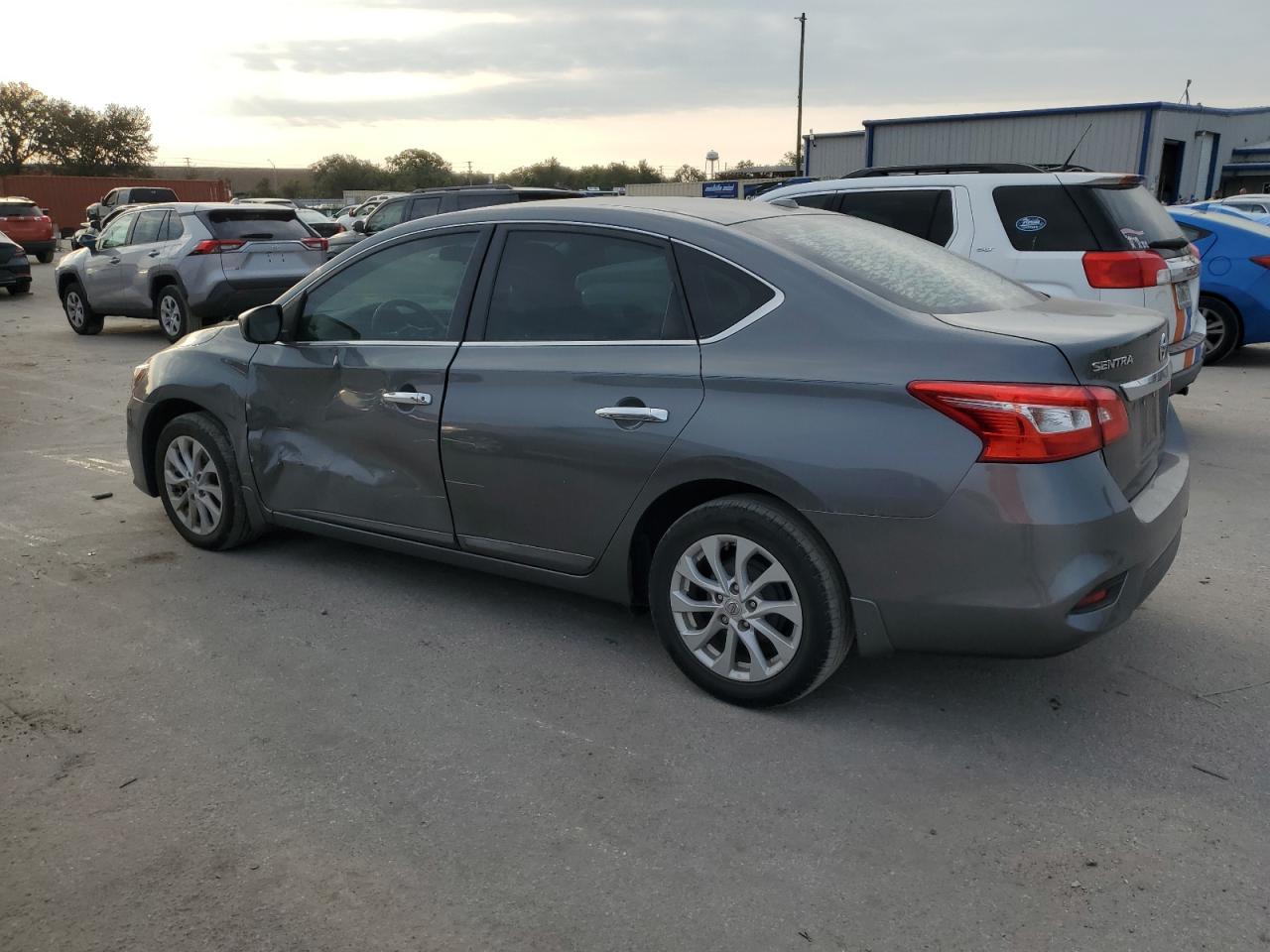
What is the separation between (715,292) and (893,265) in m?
0.71

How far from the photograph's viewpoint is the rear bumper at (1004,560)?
3.22 m

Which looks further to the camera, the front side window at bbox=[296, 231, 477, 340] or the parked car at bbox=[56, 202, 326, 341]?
the parked car at bbox=[56, 202, 326, 341]

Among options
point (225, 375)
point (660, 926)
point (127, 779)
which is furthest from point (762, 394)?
point (225, 375)

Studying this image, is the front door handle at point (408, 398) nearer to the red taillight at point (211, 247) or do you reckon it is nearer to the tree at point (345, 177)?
the red taillight at point (211, 247)

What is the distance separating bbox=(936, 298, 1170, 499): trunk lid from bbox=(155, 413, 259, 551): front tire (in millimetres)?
3408

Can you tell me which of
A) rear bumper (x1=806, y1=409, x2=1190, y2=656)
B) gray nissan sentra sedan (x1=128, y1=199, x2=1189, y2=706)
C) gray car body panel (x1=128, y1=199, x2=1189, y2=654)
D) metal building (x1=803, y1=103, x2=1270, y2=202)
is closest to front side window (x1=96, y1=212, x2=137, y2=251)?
gray nissan sentra sedan (x1=128, y1=199, x2=1189, y2=706)

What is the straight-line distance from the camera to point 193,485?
214 inches

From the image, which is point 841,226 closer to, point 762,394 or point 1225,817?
point 762,394

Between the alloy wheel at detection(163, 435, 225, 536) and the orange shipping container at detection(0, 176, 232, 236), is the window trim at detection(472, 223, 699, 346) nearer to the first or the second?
the alloy wheel at detection(163, 435, 225, 536)

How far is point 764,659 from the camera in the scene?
3.71m

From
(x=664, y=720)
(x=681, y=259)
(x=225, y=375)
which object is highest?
(x=681, y=259)

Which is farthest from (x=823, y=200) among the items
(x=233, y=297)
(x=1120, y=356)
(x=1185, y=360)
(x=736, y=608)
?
(x=233, y=297)

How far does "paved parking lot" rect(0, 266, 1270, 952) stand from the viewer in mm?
2734

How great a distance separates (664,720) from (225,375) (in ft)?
9.30
